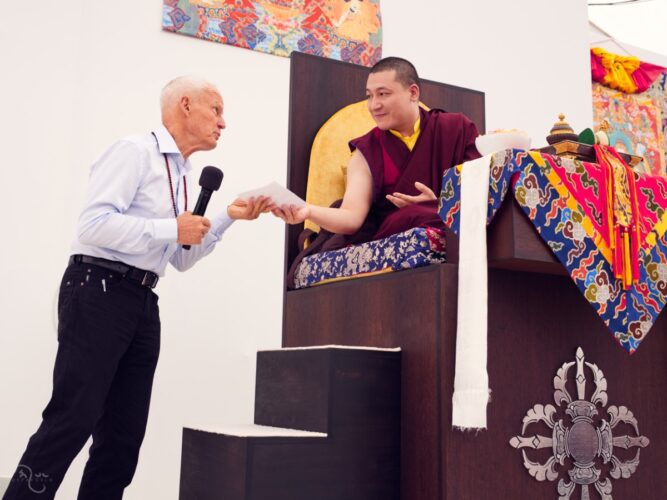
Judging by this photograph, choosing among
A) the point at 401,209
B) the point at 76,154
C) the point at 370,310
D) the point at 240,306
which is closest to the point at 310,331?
the point at 370,310

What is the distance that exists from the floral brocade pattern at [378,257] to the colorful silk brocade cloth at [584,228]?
0.09 metres

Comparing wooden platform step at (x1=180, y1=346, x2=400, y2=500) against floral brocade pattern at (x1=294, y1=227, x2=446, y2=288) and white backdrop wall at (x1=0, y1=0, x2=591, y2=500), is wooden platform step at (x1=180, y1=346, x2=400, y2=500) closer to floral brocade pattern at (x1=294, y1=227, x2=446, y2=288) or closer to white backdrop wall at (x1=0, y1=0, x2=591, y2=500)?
floral brocade pattern at (x1=294, y1=227, x2=446, y2=288)

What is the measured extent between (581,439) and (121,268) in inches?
48.4

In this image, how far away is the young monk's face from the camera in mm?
2406

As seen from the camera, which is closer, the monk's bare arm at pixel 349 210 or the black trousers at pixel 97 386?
the black trousers at pixel 97 386

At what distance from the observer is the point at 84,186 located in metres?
3.20

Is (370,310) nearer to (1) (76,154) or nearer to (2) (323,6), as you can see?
(1) (76,154)

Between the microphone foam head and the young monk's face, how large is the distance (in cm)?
62

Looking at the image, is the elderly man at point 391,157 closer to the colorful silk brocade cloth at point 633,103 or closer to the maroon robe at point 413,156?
the maroon robe at point 413,156

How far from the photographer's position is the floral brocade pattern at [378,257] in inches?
74.6

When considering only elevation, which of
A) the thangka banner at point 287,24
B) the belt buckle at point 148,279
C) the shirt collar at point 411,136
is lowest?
the belt buckle at point 148,279

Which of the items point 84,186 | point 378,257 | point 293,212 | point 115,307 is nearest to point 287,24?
point 84,186

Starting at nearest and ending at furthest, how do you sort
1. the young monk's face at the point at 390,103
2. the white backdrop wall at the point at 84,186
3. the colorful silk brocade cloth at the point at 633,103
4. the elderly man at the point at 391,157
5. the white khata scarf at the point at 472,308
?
the white khata scarf at the point at 472,308 < the elderly man at the point at 391,157 < the young monk's face at the point at 390,103 < the white backdrop wall at the point at 84,186 < the colorful silk brocade cloth at the point at 633,103

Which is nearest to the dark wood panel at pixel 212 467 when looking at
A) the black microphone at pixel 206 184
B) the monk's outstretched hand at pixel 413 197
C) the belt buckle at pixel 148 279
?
the belt buckle at pixel 148 279
